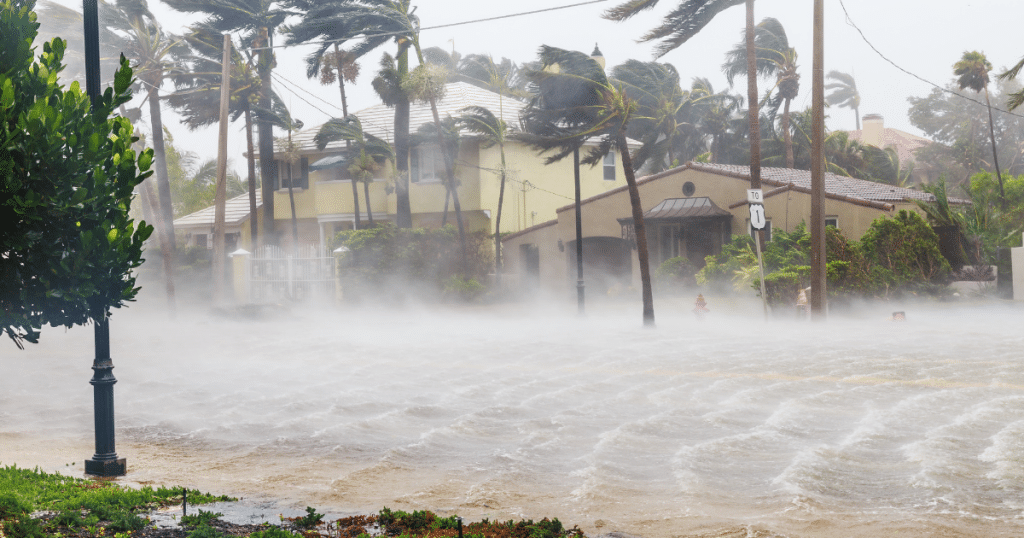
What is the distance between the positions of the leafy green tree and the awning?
32161 mm

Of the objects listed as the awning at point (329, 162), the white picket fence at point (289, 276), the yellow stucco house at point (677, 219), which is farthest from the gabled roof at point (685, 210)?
the awning at point (329, 162)

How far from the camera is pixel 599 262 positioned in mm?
37188

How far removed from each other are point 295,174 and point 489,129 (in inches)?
441

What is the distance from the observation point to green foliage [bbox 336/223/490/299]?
3347 cm

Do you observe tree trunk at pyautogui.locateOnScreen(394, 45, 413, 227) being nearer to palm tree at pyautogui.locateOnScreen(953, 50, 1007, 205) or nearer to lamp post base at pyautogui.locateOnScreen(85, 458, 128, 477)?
palm tree at pyautogui.locateOnScreen(953, 50, 1007, 205)

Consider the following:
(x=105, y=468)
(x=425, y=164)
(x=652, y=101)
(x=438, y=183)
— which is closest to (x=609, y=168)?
(x=652, y=101)

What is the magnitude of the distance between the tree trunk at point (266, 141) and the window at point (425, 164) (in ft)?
20.8

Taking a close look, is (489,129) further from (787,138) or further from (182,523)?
(182,523)

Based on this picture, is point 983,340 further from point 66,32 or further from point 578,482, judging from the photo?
point 66,32

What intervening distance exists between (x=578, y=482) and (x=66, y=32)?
36.4 meters

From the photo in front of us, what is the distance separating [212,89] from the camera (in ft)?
136

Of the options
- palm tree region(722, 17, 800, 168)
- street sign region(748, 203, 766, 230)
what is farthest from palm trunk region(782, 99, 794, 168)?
street sign region(748, 203, 766, 230)

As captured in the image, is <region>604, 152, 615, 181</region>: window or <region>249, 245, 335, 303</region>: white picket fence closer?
<region>249, 245, 335, 303</region>: white picket fence

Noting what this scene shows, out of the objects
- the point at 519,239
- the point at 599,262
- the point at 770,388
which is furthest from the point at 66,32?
the point at 770,388
